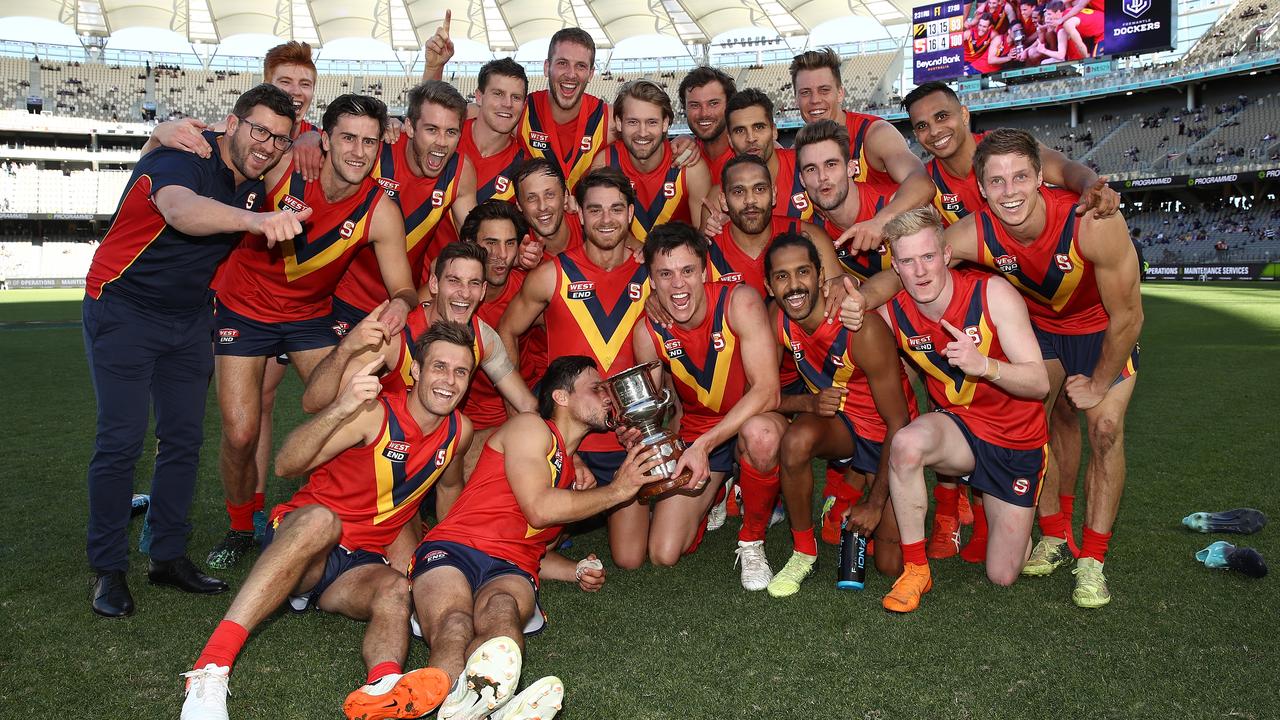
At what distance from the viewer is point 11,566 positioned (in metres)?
4.83

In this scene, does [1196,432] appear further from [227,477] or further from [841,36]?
[841,36]

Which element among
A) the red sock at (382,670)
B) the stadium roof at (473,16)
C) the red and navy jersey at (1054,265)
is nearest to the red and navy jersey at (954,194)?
the red and navy jersey at (1054,265)

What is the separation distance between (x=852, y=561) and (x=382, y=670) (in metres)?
2.40

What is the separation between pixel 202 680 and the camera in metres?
3.16

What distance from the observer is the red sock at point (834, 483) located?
5.76 metres

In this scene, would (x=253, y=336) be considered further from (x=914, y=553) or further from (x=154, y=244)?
(x=914, y=553)

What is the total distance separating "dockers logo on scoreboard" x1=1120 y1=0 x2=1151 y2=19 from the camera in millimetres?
39344

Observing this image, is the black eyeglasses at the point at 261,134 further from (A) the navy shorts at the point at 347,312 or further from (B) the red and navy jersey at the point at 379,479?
(A) the navy shorts at the point at 347,312

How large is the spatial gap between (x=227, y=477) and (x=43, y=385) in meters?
8.38

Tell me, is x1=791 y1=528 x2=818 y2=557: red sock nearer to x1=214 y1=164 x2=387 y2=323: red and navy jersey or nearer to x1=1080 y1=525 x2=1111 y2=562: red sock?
x1=1080 y1=525 x2=1111 y2=562: red sock

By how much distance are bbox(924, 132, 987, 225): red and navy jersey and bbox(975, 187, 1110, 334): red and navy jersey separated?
700 mm

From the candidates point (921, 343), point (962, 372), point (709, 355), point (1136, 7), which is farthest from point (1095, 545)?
point (1136, 7)

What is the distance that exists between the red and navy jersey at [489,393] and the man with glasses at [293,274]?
0.68 m

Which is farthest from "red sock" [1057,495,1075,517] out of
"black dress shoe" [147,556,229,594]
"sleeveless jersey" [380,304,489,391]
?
"black dress shoe" [147,556,229,594]
